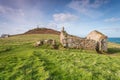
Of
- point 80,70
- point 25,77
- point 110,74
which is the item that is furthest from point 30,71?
point 110,74

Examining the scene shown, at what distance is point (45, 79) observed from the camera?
1098 centimetres

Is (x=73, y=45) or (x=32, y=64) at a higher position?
(x=73, y=45)

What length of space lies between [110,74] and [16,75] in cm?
876

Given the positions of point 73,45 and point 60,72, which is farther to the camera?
point 73,45

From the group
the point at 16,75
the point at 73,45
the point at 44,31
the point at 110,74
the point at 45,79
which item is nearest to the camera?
the point at 45,79

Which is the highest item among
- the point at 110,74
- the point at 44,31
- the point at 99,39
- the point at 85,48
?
the point at 44,31

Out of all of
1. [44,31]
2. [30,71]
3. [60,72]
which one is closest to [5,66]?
[30,71]

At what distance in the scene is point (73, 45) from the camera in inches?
1059

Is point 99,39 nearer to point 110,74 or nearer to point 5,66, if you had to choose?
point 110,74

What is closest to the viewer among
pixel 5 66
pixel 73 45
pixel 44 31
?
pixel 5 66

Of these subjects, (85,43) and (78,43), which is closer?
(78,43)

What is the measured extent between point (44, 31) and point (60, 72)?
55.6 m

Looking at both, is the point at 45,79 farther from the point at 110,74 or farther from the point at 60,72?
the point at 110,74

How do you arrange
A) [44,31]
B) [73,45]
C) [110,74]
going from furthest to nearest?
1. [44,31]
2. [73,45]
3. [110,74]
